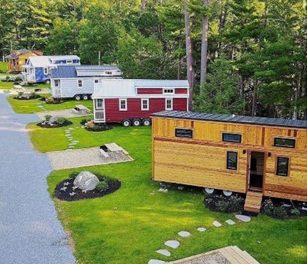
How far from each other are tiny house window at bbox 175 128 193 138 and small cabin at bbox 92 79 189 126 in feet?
46.4

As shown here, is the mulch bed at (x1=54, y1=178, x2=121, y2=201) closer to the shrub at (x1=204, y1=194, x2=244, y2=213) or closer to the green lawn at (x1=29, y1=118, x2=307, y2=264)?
the green lawn at (x1=29, y1=118, x2=307, y2=264)

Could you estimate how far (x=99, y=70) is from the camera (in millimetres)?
43531

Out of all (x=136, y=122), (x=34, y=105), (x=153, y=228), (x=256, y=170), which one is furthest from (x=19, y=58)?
(x=153, y=228)

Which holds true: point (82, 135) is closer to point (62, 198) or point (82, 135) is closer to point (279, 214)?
point (62, 198)

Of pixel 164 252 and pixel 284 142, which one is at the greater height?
pixel 284 142

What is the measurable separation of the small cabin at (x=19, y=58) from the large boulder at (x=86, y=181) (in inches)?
1972

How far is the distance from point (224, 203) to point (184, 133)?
3.42 metres

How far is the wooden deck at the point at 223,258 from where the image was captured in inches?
478

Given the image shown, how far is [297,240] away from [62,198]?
9626mm

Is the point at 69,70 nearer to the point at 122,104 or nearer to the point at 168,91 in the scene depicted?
the point at 122,104

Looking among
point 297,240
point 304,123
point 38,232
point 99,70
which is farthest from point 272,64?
point 99,70

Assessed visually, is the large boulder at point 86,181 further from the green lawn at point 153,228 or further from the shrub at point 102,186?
the green lawn at point 153,228

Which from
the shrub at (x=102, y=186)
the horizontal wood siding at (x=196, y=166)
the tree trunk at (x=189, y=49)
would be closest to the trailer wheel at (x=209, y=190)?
the horizontal wood siding at (x=196, y=166)

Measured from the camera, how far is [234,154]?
17219mm
